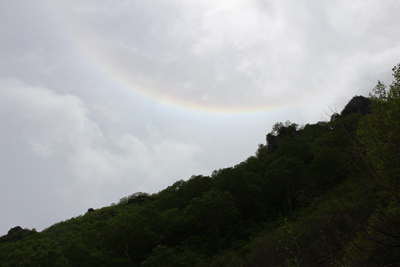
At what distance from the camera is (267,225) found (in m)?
37.5

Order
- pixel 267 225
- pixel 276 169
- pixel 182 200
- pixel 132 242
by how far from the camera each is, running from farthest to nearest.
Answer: pixel 182 200 < pixel 276 169 < pixel 132 242 < pixel 267 225

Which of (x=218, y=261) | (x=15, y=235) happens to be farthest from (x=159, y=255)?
(x=15, y=235)

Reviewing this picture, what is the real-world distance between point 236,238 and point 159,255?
55.5ft

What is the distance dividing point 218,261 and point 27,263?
2357 cm

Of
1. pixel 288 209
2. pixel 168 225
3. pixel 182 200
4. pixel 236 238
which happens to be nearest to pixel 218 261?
pixel 236 238

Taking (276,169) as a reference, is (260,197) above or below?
below

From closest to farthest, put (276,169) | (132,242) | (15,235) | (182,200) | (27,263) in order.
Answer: (27,263) < (132,242) < (276,169) < (182,200) < (15,235)

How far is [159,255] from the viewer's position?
89.1 ft

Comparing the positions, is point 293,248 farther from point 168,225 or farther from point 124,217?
point 124,217

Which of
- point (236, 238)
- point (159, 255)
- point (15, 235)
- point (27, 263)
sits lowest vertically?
point (236, 238)

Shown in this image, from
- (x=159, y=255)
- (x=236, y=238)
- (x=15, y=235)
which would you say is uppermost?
(x=15, y=235)

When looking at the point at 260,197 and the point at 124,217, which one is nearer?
the point at 124,217

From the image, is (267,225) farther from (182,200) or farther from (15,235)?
(15,235)

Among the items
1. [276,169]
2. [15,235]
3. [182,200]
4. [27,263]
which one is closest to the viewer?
[27,263]
